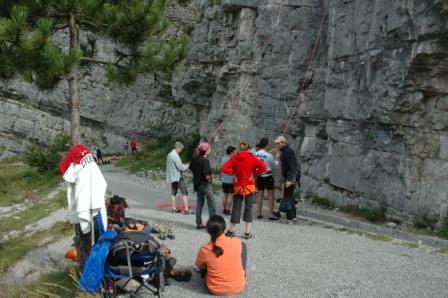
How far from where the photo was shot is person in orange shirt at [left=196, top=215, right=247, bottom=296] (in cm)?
595

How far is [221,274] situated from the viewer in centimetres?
598

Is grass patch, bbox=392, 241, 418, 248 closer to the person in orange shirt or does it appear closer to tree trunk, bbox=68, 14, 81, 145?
the person in orange shirt

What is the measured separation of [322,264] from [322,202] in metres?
5.22

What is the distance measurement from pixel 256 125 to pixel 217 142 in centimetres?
251

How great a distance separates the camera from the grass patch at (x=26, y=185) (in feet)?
53.0

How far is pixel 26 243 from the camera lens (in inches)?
392

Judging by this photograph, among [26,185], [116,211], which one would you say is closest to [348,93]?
[116,211]

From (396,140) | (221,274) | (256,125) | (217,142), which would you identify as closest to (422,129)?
(396,140)

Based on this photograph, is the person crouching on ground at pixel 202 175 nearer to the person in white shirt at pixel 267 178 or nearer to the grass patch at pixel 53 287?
the person in white shirt at pixel 267 178

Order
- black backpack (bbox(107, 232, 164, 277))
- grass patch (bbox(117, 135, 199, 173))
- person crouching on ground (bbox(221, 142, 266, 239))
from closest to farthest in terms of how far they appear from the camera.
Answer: black backpack (bbox(107, 232, 164, 277))
person crouching on ground (bbox(221, 142, 266, 239))
grass patch (bbox(117, 135, 199, 173))

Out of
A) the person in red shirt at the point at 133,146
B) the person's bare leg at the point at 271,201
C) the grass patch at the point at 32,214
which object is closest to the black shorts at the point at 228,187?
the person's bare leg at the point at 271,201

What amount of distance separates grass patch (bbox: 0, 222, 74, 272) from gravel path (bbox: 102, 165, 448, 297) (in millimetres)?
1940

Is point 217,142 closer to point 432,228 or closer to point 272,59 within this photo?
point 272,59

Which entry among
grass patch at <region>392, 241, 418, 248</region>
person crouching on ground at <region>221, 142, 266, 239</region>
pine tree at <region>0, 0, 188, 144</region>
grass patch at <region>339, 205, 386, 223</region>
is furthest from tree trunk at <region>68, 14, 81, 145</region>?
grass patch at <region>392, 241, 418, 248</region>
